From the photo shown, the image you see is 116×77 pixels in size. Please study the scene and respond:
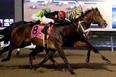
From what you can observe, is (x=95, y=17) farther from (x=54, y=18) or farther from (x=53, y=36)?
(x=53, y=36)

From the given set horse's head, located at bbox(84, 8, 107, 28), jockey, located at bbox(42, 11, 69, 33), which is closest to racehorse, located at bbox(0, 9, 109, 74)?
horse's head, located at bbox(84, 8, 107, 28)

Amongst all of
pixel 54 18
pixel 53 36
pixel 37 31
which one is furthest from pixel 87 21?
pixel 37 31

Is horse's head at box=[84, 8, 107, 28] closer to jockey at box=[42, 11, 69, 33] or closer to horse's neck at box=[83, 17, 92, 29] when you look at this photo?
horse's neck at box=[83, 17, 92, 29]

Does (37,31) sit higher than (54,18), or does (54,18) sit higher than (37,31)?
(54,18)

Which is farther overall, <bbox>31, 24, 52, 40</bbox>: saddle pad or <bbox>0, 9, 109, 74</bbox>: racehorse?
<bbox>31, 24, 52, 40</bbox>: saddle pad

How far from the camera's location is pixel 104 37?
1450 cm

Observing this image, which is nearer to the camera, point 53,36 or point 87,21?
point 53,36

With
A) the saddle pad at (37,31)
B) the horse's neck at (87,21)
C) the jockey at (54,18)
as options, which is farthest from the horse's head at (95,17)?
the saddle pad at (37,31)

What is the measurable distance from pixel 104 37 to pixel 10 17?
13.2 ft

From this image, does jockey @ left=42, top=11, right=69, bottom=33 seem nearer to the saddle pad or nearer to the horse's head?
the saddle pad

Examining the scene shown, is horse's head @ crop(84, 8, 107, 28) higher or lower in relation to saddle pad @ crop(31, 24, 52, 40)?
higher

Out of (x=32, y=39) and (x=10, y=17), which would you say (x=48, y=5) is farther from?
(x=32, y=39)

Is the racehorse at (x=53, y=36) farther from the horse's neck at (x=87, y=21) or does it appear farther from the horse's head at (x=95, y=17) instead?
the horse's neck at (x=87, y=21)

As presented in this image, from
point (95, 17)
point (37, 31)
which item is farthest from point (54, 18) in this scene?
point (95, 17)
